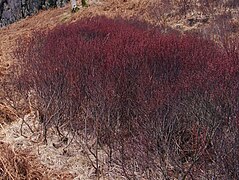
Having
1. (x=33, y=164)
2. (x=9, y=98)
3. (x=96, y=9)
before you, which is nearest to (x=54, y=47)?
(x=9, y=98)

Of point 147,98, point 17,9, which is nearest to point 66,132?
point 147,98

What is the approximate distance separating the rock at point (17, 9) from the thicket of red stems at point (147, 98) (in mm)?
12282

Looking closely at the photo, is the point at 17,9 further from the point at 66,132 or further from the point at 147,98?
the point at 147,98

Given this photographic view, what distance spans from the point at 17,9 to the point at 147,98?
1709 cm

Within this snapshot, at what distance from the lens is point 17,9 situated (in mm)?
20562

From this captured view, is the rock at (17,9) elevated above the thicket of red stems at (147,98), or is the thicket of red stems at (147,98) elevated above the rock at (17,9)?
the thicket of red stems at (147,98)

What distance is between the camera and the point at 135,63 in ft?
21.5

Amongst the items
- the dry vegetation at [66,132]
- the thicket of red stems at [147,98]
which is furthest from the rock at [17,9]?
the thicket of red stems at [147,98]

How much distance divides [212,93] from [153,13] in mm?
8486

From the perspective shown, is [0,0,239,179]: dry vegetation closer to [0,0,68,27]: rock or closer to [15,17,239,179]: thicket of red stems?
[15,17,239,179]: thicket of red stems

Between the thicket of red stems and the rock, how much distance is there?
1228 cm

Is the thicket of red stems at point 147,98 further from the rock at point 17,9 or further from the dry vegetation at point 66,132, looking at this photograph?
the rock at point 17,9

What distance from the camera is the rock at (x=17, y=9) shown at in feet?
66.1

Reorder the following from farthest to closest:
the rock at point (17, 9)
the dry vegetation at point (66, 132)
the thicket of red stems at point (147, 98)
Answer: the rock at point (17, 9), the dry vegetation at point (66, 132), the thicket of red stems at point (147, 98)
